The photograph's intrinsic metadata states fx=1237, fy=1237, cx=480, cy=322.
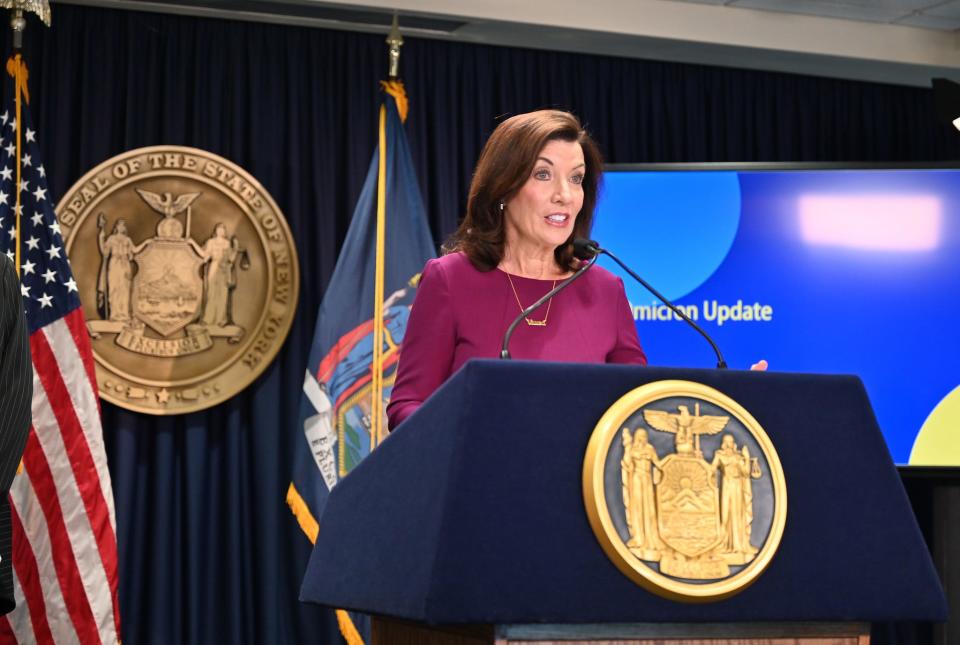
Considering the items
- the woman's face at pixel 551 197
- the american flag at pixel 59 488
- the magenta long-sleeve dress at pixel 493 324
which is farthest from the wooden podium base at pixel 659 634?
the american flag at pixel 59 488

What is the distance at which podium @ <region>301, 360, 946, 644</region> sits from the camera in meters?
1.29

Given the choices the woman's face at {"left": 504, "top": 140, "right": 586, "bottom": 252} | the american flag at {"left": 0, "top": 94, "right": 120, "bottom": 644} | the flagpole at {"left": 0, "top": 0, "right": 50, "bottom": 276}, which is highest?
the flagpole at {"left": 0, "top": 0, "right": 50, "bottom": 276}

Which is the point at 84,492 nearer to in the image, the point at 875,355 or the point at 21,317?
the point at 21,317

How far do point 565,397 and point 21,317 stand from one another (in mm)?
2066

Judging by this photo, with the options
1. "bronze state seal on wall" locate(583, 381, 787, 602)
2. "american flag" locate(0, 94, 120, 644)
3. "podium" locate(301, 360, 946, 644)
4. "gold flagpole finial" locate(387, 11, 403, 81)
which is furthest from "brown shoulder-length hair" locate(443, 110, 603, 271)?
"gold flagpole finial" locate(387, 11, 403, 81)

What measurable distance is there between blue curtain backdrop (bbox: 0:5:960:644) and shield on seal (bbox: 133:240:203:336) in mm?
390

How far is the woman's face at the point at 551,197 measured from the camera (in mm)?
2154

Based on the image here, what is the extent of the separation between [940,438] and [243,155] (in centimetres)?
301

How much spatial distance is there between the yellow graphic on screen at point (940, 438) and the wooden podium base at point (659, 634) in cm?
356

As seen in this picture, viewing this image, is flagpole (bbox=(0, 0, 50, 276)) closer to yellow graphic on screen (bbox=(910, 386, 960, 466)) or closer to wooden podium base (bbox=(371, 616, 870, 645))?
wooden podium base (bbox=(371, 616, 870, 645))

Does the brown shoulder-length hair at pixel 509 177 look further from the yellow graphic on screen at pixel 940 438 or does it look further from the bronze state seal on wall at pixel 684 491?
the yellow graphic on screen at pixel 940 438

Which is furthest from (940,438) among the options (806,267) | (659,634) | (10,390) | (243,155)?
(659,634)

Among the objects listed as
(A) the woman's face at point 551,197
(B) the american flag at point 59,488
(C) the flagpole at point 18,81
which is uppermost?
(C) the flagpole at point 18,81

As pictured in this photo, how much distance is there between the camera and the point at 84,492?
4.22 meters
